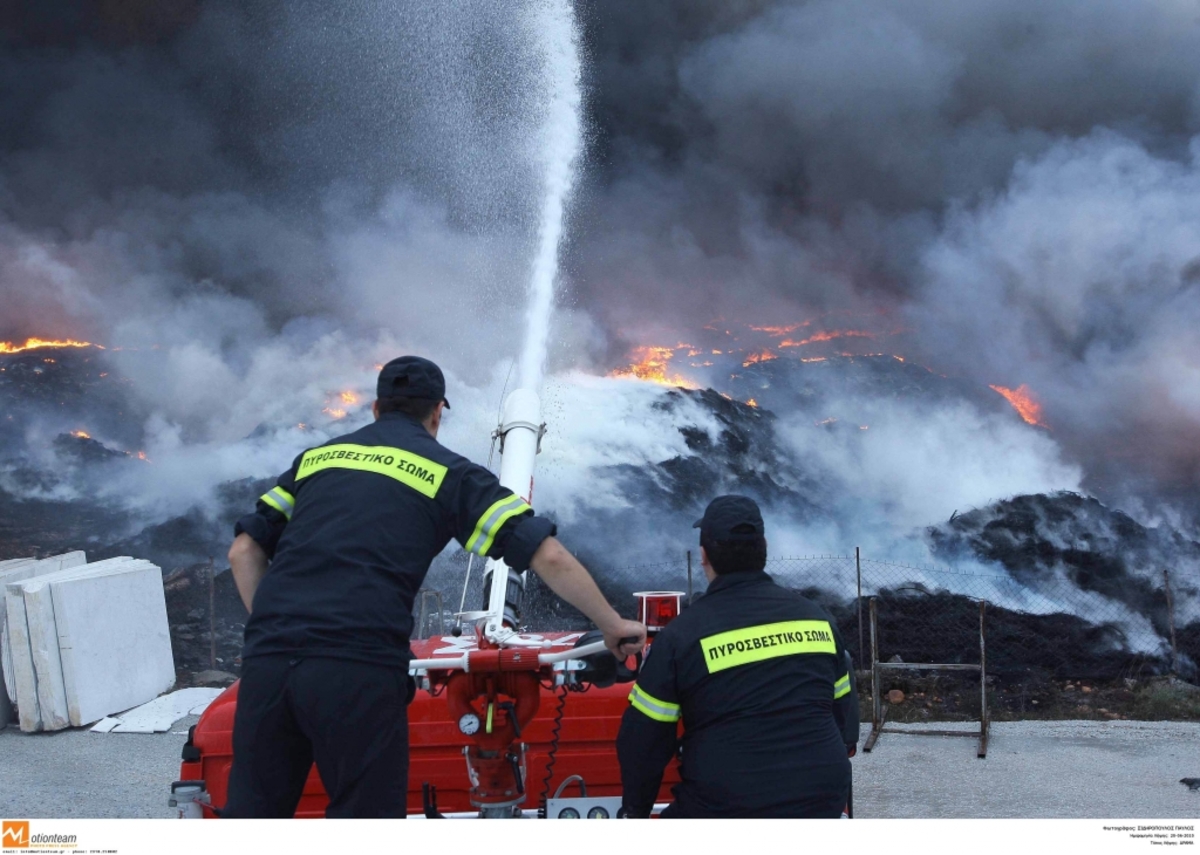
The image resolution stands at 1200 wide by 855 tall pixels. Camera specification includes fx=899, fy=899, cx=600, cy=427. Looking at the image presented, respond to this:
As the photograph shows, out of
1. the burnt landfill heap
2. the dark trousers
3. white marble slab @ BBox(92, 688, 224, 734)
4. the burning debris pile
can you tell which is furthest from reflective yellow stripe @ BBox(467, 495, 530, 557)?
the burning debris pile

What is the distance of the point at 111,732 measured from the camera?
620 cm

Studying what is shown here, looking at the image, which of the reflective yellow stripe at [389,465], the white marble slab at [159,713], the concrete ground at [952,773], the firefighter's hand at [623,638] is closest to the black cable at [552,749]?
the firefighter's hand at [623,638]

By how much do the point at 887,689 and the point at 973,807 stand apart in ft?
9.79

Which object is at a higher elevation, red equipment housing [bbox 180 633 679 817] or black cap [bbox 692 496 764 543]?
black cap [bbox 692 496 764 543]

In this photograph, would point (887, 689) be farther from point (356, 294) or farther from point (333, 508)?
point (356, 294)

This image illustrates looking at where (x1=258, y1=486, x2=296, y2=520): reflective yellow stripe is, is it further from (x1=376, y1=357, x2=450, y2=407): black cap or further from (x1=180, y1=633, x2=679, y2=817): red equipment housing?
(x1=180, y1=633, x2=679, y2=817): red equipment housing

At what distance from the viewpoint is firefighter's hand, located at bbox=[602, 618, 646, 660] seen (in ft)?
7.88

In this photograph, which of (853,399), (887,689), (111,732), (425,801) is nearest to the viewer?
(425,801)

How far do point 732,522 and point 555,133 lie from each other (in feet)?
30.5

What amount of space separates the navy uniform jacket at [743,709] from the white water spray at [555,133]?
6198 millimetres

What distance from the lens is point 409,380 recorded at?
263 cm

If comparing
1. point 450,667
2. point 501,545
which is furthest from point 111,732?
point 501,545

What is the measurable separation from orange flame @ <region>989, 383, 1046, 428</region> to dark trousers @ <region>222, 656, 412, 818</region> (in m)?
11.9

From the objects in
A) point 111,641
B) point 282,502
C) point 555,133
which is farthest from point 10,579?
point 555,133
